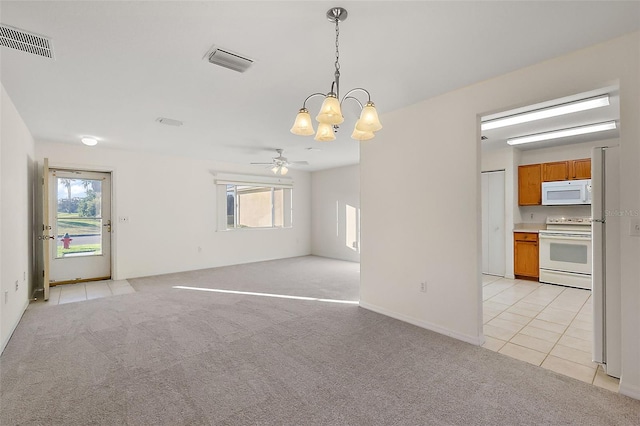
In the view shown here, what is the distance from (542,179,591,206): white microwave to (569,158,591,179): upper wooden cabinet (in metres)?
0.10

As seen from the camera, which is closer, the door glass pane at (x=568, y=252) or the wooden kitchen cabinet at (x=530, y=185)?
the door glass pane at (x=568, y=252)

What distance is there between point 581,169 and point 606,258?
3.70m

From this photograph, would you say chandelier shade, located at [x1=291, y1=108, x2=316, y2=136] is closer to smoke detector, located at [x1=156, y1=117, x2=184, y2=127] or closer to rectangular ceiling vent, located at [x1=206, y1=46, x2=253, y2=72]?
rectangular ceiling vent, located at [x1=206, y1=46, x2=253, y2=72]

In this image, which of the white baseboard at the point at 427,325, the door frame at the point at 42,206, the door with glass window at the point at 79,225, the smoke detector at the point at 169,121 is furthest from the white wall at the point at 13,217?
the white baseboard at the point at 427,325

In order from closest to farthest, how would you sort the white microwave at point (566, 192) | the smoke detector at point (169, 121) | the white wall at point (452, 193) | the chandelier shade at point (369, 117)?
the chandelier shade at point (369, 117), the white wall at point (452, 193), the smoke detector at point (169, 121), the white microwave at point (566, 192)

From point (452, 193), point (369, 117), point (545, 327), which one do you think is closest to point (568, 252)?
point (545, 327)

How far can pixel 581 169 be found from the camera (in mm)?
5125

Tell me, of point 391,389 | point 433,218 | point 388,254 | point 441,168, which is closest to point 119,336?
point 391,389

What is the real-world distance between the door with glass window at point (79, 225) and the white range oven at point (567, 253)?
8032mm

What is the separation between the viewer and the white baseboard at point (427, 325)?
9.52 ft

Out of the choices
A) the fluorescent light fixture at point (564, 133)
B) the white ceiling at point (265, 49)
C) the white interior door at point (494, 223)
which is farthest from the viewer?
the white interior door at point (494, 223)

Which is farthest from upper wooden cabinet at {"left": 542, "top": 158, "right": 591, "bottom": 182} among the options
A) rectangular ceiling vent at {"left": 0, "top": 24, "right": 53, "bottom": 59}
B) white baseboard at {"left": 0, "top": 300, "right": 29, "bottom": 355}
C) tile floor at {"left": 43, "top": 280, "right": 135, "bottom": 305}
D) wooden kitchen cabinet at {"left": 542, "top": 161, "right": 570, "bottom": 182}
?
white baseboard at {"left": 0, "top": 300, "right": 29, "bottom": 355}

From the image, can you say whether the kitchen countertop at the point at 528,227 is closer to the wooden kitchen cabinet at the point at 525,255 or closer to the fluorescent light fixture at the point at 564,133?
the wooden kitchen cabinet at the point at 525,255

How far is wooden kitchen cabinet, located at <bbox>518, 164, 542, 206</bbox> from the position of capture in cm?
555
